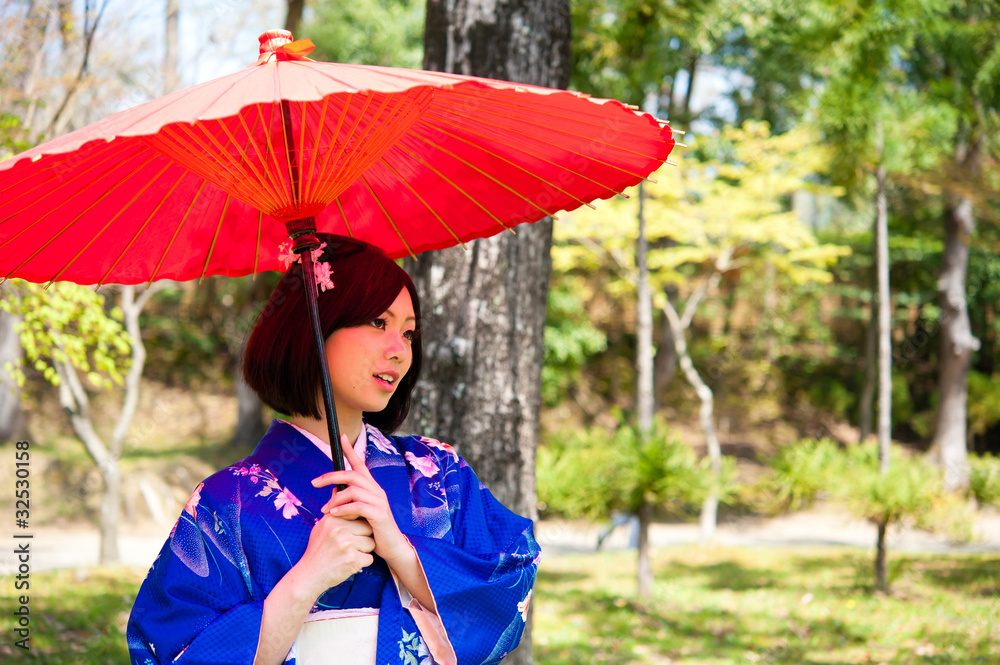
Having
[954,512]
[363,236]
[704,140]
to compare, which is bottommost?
[954,512]

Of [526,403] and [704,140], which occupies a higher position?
[704,140]

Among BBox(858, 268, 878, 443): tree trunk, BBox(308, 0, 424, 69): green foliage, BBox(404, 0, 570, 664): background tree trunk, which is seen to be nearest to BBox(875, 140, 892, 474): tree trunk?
BBox(858, 268, 878, 443): tree trunk

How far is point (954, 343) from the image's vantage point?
13.7 m

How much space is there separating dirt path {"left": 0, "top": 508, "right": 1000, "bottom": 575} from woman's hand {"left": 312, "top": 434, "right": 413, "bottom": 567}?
754cm

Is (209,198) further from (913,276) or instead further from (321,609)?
(913,276)

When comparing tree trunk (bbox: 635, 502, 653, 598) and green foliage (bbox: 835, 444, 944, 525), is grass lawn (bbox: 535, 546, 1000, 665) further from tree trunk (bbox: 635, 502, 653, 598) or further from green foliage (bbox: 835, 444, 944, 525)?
green foliage (bbox: 835, 444, 944, 525)

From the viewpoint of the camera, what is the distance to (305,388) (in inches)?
64.0

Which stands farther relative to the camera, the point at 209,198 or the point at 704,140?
the point at 704,140

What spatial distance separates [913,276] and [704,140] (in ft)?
22.3

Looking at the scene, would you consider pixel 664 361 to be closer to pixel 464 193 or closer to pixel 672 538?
pixel 672 538

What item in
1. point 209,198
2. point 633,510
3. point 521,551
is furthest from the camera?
point 633,510

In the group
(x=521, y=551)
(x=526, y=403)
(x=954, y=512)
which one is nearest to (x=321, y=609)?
(x=521, y=551)

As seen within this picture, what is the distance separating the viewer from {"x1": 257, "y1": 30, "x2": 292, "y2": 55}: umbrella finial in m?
1.46

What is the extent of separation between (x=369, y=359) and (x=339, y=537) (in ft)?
1.23
